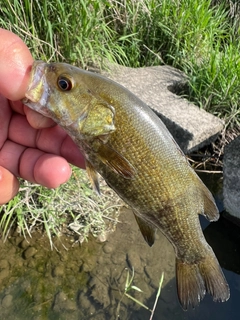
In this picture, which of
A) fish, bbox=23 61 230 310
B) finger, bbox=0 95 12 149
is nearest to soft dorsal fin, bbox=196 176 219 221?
fish, bbox=23 61 230 310

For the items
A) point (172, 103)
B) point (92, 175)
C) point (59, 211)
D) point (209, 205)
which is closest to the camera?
point (92, 175)

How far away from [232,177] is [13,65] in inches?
122

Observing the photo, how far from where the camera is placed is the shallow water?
3793 mm

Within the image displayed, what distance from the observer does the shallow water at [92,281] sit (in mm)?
3793

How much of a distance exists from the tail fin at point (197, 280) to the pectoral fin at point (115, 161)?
0.64 metres

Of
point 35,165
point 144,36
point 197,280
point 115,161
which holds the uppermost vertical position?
point 115,161

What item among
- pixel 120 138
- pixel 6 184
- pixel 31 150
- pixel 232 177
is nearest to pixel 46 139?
pixel 31 150

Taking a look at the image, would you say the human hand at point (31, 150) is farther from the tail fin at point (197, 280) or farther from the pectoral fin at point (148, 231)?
the tail fin at point (197, 280)

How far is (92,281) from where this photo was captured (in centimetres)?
400

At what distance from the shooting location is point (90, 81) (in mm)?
2037

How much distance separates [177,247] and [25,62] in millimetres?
1186

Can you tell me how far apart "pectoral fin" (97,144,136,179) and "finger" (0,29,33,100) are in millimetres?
454

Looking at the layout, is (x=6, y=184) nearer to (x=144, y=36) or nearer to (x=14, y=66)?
(x=14, y=66)

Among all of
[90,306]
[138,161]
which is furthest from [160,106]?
[138,161]
